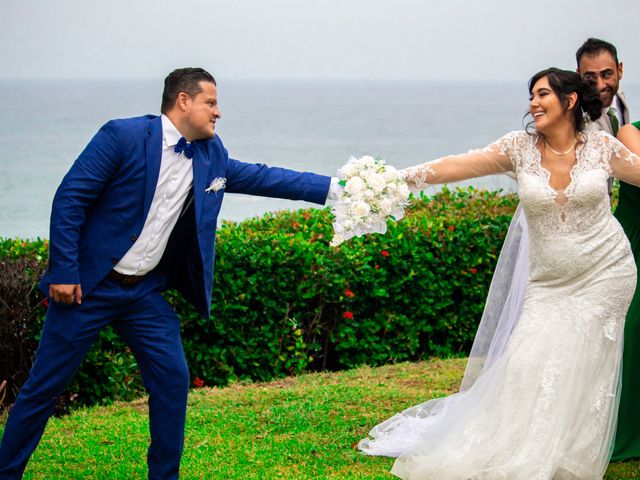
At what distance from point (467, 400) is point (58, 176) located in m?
11.2

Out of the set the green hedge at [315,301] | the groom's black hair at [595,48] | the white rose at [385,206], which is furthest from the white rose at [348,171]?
the green hedge at [315,301]

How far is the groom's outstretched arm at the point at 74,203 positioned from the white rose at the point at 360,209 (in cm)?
137

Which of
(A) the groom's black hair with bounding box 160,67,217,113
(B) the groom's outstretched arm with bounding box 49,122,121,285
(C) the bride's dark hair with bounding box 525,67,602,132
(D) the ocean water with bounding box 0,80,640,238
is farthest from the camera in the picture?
(D) the ocean water with bounding box 0,80,640,238

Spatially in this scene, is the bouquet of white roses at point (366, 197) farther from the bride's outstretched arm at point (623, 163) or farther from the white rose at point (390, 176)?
the bride's outstretched arm at point (623, 163)

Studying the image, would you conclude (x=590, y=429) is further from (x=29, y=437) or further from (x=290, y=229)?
(x=290, y=229)

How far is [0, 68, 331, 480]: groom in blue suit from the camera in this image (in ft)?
15.2

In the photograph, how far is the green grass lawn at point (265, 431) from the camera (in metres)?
5.34

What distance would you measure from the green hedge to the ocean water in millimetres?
3214

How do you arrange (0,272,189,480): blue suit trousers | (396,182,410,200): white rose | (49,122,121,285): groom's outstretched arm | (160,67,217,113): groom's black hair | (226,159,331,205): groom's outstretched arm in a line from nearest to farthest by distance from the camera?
(49,122,121,285): groom's outstretched arm
(0,272,189,480): blue suit trousers
(160,67,217,113): groom's black hair
(226,159,331,205): groom's outstretched arm
(396,182,410,200): white rose

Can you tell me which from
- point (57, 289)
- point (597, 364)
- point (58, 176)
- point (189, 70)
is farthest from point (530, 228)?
point (58, 176)

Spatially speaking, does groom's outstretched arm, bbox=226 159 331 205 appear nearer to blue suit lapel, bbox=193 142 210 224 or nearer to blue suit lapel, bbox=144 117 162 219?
blue suit lapel, bbox=193 142 210 224

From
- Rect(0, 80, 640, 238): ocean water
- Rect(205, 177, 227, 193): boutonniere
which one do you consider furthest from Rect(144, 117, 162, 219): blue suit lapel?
Rect(0, 80, 640, 238): ocean water

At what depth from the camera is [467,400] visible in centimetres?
526

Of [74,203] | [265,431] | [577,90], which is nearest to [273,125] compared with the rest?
[265,431]
